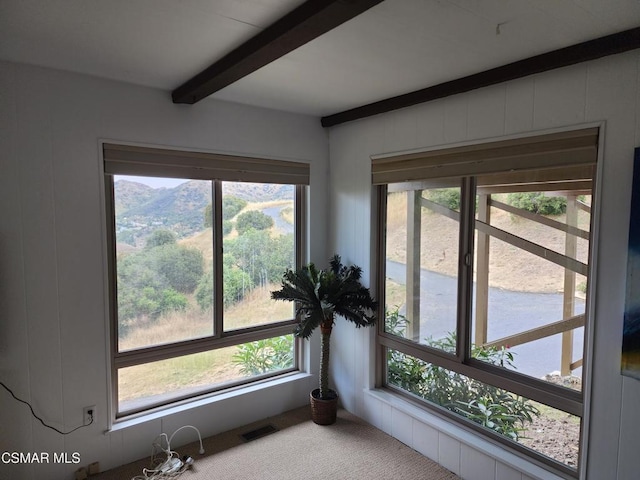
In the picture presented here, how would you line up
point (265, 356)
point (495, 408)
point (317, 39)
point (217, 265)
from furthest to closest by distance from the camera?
point (265, 356), point (217, 265), point (495, 408), point (317, 39)

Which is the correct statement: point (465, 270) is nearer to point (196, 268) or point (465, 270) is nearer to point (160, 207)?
point (196, 268)

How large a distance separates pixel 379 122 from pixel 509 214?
3.83ft

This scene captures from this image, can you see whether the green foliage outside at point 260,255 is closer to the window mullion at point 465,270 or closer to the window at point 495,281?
the window at point 495,281

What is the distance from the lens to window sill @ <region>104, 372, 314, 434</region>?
2.54 m

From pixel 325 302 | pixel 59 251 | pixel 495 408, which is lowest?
pixel 495 408

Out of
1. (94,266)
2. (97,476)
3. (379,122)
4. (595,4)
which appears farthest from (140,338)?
(595,4)

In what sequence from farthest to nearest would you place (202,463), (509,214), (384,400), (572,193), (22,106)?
(384,400) → (202,463) → (509,214) → (22,106) → (572,193)

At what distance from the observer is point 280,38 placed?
1.59 metres

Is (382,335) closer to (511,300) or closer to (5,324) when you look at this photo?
(511,300)

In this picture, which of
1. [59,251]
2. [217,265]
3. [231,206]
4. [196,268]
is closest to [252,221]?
[231,206]

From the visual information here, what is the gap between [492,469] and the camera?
87.3 inches

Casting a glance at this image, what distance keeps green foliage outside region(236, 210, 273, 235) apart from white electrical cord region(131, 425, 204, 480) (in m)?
1.49

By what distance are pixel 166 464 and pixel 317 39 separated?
8.58 feet

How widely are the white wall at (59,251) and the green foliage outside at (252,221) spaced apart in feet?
2.24
